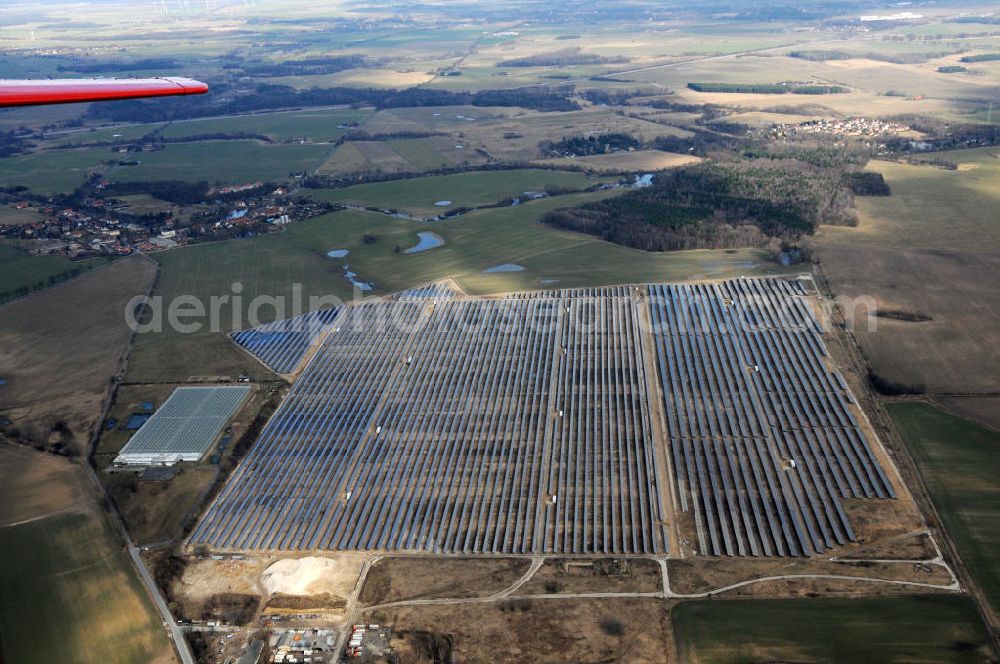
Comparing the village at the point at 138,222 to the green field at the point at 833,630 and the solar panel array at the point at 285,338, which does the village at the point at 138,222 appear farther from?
the green field at the point at 833,630

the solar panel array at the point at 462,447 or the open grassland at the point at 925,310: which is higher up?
the open grassland at the point at 925,310

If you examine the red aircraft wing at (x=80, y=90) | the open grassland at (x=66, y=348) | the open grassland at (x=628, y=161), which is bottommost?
the open grassland at (x=66, y=348)

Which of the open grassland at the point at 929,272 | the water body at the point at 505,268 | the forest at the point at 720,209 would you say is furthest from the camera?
the forest at the point at 720,209

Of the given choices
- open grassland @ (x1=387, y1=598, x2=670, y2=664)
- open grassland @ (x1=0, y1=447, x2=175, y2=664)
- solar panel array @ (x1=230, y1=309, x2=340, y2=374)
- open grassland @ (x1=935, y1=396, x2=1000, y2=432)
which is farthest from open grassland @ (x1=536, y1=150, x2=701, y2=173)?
open grassland @ (x1=387, y1=598, x2=670, y2=664)

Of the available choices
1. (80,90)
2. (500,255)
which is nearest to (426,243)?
(500,255)

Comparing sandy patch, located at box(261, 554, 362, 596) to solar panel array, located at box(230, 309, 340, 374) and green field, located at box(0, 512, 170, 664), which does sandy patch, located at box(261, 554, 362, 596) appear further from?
solar panel array, located at box(230, 309, 340, 374)

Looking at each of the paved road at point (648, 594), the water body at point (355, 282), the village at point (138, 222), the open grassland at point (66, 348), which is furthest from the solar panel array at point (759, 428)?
the village at point (138, 222)
